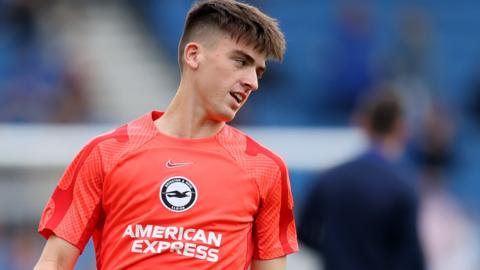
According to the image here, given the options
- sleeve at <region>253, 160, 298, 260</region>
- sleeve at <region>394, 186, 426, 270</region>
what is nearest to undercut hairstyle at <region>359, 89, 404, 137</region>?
sleeve at <region>394, 186, 426, 270</region>

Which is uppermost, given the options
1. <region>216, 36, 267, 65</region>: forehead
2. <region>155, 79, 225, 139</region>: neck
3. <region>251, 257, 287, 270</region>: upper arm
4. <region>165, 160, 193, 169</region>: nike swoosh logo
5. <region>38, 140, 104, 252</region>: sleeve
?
<region>216, 36, 267, 65</region>: forehead

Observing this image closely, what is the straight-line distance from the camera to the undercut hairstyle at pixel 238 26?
421cm

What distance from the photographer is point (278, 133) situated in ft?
35.2

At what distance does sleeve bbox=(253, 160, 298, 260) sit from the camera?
14.0 feet

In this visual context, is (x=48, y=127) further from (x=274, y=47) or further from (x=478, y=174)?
(x=274, y=47)

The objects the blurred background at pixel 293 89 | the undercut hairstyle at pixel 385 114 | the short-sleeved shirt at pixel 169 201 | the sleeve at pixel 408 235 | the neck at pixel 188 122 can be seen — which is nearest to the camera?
the short-sleeved shirt at pixel 169 201

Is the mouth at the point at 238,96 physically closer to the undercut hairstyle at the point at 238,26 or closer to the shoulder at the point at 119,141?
the undercut hairstyle at the point at 238,26

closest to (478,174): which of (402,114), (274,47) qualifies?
(402,114)

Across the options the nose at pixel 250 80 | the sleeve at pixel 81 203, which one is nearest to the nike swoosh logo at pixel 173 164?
the sleeve at pixel 81 203

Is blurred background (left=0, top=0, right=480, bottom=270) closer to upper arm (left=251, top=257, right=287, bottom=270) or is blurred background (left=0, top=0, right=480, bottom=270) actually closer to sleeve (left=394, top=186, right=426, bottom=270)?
sleeve (left=394, top=186, right=426, bottom=270)

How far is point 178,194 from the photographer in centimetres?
413

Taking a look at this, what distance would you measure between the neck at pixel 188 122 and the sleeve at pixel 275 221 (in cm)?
30

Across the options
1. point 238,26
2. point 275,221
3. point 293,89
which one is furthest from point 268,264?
point 293,89

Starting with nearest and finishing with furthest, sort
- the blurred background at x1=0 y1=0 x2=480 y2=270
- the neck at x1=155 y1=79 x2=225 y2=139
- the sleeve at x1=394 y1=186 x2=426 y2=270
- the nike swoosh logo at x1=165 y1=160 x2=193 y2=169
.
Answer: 1. the nike swoosh logo at x1=165 y1=160 x2=193 y2=169
2. the neck at x1=155 y1=79 x2=225 y2=139
3. the sleeve at x1=394 y1=186 x2=426 y2=270
4. the blurred background at x1=0 y1=0 x2=480 y2=270
